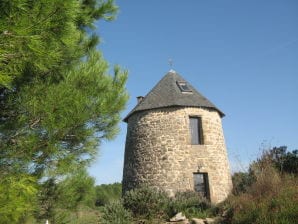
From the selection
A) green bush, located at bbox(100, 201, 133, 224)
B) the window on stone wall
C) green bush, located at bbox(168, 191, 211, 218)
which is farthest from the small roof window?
green bush, located at bbox(100, 201, 133, 224)

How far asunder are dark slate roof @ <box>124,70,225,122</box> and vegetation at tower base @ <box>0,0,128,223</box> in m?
9.32

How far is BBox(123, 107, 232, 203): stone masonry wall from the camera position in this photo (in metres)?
13.9

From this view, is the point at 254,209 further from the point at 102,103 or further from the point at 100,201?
the point at 100,201

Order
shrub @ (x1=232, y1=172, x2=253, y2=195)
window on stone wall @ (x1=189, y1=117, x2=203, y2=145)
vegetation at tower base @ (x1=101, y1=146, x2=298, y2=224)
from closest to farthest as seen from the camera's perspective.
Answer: vegetation at tower base @ (x1=101, y1=146, x2=298, y2=224), shrub @ (x1=232, y1=172, x2=253, y2=195), window on stone wall @ (x1=189, y1=117, x2=203, y2=145)

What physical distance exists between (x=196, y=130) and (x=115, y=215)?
6455mm

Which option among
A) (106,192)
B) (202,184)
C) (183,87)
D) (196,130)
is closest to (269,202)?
(202,184)

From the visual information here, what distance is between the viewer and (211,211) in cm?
1139

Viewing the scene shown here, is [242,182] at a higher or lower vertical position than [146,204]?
higher

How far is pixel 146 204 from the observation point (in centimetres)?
1115

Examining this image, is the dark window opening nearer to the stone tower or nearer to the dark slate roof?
the stone tower

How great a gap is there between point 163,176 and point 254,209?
6608 mm

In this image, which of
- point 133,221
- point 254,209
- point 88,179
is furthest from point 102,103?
point 133,221

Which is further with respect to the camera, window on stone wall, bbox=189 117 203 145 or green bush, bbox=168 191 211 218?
window on stone wall, bbox=189 117 203 145

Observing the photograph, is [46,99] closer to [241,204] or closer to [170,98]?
[241,204]
